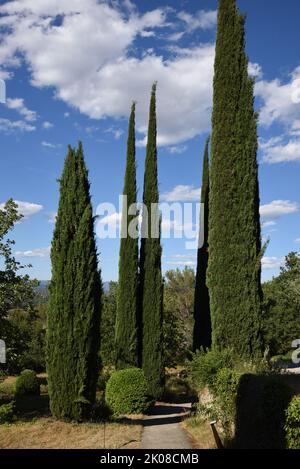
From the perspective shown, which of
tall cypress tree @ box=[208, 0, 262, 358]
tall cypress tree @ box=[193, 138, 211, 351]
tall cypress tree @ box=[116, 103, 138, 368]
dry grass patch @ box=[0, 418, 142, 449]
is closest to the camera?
dry grass patch @ box=[0, 418, 142, 449]

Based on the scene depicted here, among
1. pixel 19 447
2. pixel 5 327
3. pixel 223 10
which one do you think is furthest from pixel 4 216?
pixel 223 10

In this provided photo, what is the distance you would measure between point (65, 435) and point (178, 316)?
73.9ft

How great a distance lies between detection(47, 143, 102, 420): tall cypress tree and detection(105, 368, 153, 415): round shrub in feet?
12.5

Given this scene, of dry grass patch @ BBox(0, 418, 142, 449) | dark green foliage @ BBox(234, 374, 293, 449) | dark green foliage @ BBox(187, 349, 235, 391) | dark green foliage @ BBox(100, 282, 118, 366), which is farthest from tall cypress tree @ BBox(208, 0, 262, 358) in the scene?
dark green foliage @ BBox(100, 282, 118, 366)

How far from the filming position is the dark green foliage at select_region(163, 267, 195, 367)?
22.8 meters

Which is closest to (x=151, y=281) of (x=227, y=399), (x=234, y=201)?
(x=234, y=201)

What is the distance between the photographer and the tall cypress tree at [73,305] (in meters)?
10.6

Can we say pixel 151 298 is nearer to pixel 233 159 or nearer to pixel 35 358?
pixel 233 159

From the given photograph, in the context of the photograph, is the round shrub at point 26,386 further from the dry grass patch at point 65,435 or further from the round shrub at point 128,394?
the dry grass patch at point 65,435

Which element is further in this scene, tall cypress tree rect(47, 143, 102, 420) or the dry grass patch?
tall cypress tree rect(47, 143, 102, 420)

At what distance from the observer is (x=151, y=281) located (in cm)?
1872

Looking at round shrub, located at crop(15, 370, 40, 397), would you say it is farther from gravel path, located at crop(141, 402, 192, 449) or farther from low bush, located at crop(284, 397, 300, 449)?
low bush, located at crop(284, 397, 300, 449)
